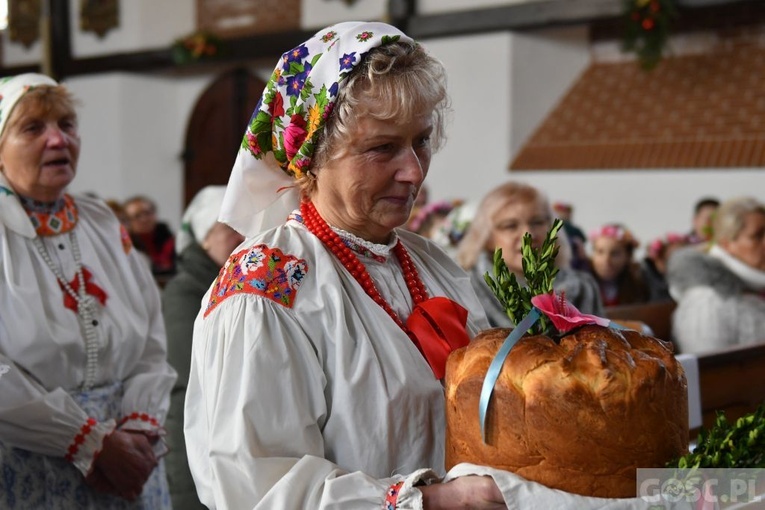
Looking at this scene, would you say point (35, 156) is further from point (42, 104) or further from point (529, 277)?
point (529, 277)

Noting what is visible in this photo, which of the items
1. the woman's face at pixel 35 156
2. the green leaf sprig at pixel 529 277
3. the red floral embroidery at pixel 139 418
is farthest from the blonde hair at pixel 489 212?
the green leaf sprig at pixel 529 277

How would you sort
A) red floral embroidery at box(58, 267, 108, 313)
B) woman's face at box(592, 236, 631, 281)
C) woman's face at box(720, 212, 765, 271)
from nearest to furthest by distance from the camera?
1. red floral embroidery at box(58, 267, 108, 313)
2. woman's face at box(720, 212, 765, 271)
3. woman's face at box(592, 236, 631, 281)

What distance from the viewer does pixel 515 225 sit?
3.96 m

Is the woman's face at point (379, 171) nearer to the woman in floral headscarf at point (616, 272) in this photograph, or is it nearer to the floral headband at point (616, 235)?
the woman in floral headscarf at point (616, 272)

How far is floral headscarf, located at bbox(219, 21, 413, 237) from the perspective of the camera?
72.4 inches

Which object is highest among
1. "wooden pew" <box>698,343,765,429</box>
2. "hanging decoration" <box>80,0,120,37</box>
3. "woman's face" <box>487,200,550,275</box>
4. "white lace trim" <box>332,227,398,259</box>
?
"hanging decoration" <box>80,0,120,37</box>

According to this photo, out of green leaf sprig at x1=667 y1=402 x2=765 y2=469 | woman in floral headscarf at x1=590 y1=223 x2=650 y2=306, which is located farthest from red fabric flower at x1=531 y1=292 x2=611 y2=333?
woman in floral headscarf at x1=590 y1=223 x2=650 y2=306

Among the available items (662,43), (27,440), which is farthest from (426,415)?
(662,43)

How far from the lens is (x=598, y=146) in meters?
9.45

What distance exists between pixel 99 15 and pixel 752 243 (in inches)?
414

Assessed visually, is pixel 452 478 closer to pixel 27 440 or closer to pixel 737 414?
pixel 27 440

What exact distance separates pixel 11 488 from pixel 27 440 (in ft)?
0.48

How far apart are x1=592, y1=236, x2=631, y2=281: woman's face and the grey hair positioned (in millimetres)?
995

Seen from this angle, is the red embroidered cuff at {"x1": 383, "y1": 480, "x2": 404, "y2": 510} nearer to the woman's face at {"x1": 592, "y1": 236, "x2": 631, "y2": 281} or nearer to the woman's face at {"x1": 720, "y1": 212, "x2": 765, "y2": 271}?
the woman's face at {"x1": 720, "y1": 212, "x2": 765, "y2": 271}
